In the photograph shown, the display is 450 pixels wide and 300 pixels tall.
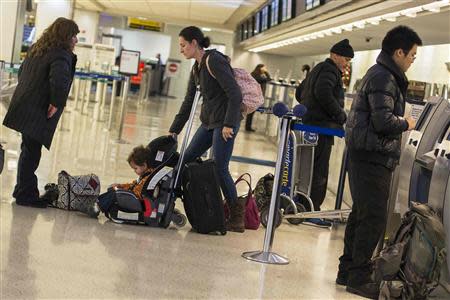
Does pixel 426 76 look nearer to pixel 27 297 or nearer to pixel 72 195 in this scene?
pixel 72 195

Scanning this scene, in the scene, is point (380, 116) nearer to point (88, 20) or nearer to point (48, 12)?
point (48, 12)

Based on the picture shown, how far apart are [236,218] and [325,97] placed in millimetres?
1546

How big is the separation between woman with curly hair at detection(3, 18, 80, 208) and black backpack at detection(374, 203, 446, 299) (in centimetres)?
299

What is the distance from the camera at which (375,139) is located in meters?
5.32

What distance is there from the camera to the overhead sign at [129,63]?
55.1 ft

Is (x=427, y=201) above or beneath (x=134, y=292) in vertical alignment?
above

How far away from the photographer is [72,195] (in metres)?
7.05

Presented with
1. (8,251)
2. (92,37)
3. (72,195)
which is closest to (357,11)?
(72,195)

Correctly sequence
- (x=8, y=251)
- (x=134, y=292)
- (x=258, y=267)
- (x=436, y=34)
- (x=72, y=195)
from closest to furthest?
(x=134, y=292)
(x=8, y=251)
(x=258, y=267)
(x=72, y=195)
(x=436, y=34)

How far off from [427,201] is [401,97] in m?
1.00

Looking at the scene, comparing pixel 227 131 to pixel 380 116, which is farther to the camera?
pixel 227 131

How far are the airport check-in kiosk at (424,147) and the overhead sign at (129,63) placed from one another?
1072 centimetres

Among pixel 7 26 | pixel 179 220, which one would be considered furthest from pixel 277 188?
pixel 7 26

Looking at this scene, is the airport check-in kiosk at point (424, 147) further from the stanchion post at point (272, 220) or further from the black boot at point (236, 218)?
the black boot at point (236, 218)
